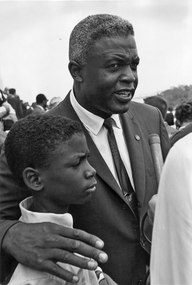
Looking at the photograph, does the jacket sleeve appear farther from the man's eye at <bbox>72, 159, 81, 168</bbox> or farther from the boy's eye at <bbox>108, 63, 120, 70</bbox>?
the boy's eye at <bbox>108, 63, 120, 70</bbox>

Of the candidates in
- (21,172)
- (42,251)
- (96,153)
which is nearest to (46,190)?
(21,172)

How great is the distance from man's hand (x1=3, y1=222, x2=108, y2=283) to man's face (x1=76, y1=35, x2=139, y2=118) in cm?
58

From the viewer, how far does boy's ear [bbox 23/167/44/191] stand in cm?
133

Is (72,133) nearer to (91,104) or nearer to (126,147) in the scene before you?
(91,104)

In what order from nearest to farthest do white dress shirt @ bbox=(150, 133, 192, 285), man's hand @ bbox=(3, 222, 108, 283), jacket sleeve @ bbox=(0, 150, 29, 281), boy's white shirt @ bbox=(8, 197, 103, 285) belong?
white dress shirt @ bbox=(150, 133, 192, 285) → man's hand @ bbox=(3, 222, 108, 283) → boy's white shirt @ bbox=(8, 197, 103, 285) → jacket sleeve @ bbox=(0, 150, 29, 281)

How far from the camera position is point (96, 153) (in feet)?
5.30

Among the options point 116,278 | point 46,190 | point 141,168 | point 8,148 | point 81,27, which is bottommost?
point 116,278

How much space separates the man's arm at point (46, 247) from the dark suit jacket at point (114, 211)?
19 centimetres

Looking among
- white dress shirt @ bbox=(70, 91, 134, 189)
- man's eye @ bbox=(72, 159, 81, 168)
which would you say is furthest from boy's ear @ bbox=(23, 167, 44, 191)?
white dress shirt @ bbox=(70, 91, 134, 189)

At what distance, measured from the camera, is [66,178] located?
1.32 metres

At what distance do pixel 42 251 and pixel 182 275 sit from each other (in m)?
0.43

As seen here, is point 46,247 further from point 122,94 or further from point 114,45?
point 114,45

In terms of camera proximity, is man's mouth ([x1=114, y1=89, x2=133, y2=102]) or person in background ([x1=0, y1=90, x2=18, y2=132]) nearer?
man's mouth ([x1=114, y1=89, x2=133, y2=102])

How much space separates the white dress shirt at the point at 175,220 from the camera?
32.4 inches
